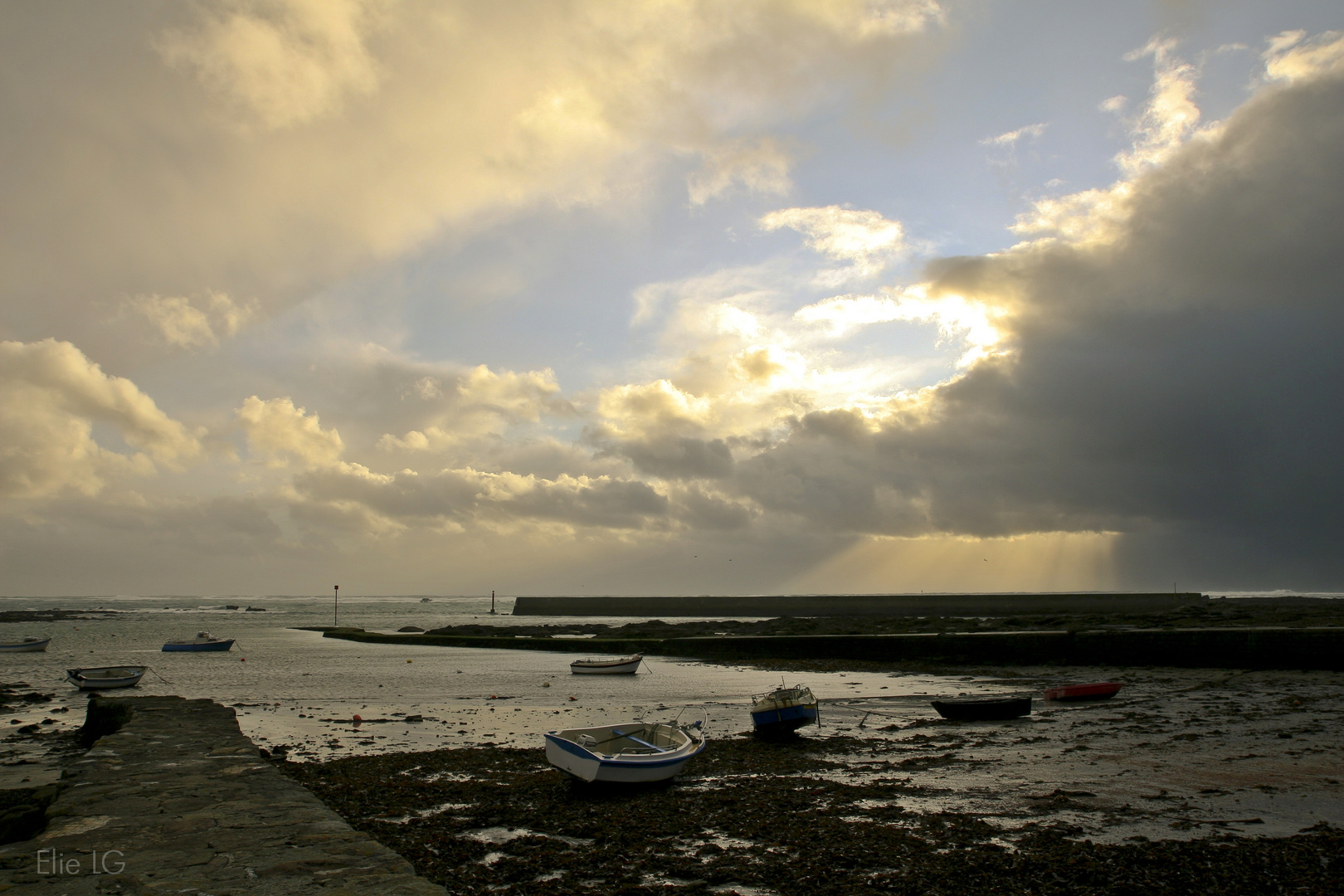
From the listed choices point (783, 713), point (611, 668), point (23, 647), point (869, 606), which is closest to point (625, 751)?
point (783, 713)

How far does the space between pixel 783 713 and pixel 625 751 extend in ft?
19.4

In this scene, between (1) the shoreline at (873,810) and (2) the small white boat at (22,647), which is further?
(2) the small white boat at (22,647)

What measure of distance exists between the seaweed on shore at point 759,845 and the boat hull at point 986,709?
8.14 meters

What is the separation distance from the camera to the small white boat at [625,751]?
1409 centimetres

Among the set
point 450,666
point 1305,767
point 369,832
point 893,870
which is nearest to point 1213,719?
point 1305,767

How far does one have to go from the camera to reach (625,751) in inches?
620

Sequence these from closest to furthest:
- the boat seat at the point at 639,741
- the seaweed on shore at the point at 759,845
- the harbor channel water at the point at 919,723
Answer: the seaweed on shore at the point at 759,845 < the harbor channel water at the point at 919,723 < the boat seat at the point at 639,741

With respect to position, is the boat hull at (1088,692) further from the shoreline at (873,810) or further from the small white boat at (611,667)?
the small white boat at (611,667)

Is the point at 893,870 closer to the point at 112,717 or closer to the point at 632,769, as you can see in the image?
the point at 632,769

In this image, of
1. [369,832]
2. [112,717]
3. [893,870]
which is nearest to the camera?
[893,870]

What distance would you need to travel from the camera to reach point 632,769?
1429 cm

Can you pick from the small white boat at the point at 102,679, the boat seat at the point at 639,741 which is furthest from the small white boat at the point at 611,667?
the boat seat at the point at 639,741

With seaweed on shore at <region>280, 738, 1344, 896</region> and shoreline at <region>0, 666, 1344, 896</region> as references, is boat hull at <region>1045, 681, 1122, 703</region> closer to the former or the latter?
shoreline at <region>0, 666, 1344, 896</region>

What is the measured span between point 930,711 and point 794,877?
703 inches
